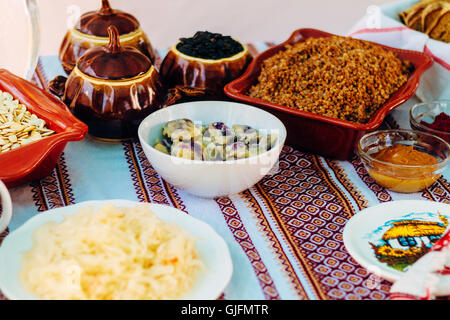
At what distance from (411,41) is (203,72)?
59 cm

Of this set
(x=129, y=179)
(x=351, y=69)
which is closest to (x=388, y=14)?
(x=351, y=69)

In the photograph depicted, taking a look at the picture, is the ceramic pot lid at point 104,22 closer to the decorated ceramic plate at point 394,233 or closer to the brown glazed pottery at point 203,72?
the brown glazed pottery at point 203,72

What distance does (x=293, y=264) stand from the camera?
80 cm

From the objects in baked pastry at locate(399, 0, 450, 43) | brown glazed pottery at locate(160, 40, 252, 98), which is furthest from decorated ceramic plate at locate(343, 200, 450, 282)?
baked pastry at locate(399, 0, 450, 43)

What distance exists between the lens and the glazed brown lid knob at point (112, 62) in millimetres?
1027

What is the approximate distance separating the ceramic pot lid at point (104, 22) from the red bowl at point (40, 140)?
0.24m

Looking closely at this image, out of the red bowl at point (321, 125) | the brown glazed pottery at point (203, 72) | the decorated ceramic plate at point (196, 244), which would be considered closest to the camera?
the decorated ceramic plate at point (196, 244)

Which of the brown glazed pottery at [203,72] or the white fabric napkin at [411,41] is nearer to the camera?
the brown glazed pottery at [203,72]

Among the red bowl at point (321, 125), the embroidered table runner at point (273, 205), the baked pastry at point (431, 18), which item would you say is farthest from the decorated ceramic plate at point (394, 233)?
the baked pastry at point (431, 18)

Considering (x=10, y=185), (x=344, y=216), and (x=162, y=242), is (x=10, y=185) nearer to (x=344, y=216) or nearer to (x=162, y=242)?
(x=162, y=242)

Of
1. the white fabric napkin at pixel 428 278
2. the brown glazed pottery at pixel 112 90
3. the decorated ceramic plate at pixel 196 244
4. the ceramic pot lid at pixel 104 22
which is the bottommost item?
the decorated ceramic plate at pixel 196 244

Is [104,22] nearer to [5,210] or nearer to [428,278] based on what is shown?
[5,210]

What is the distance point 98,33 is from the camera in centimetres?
122

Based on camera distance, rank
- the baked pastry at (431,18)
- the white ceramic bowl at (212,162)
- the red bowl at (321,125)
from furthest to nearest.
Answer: the baked pastry at (431,18), the red bowl at (321,125), the white ceramic bowl at (212,162)
